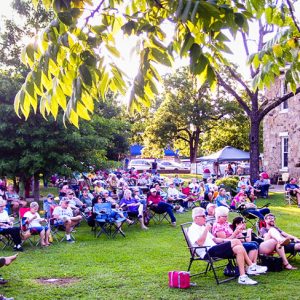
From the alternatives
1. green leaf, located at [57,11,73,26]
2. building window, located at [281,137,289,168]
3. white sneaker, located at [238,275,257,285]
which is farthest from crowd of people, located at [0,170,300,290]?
building window, located at [281,137,289,168]

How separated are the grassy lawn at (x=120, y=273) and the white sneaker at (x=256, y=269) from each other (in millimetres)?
121

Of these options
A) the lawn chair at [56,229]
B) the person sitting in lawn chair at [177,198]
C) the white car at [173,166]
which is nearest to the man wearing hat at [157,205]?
the person sitting in lawn chair at [177,198]

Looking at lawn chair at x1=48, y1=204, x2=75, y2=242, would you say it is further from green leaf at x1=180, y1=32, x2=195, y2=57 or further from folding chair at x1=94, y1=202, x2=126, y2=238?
green leaf at x1=180, y1=32, x2=195, y2=57

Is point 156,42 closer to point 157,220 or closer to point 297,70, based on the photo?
point 297,70

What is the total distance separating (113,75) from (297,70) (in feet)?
5.28

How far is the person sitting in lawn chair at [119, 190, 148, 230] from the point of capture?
14.7 metres

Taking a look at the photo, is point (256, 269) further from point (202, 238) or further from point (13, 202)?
point (13, 202)

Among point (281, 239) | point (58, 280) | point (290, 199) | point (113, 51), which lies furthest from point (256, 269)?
point (290, 199)

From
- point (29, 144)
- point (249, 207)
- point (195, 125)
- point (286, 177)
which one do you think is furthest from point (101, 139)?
point (195, 125)

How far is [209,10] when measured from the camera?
2148 mm

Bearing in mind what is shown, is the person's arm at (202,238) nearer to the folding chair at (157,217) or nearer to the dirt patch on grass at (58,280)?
the dirt patch on grass at (58,280)

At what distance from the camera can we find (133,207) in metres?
15.0

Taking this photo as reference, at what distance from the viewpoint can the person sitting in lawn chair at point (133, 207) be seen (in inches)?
578

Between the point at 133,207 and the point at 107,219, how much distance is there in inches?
71.0
